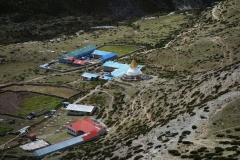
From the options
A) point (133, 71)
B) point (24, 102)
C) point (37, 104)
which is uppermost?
point (133, 71)

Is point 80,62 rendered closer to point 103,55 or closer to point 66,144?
point 103,55

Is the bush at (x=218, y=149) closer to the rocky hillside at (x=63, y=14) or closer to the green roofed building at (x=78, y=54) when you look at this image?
the green roofed building at (x=78, y=54)

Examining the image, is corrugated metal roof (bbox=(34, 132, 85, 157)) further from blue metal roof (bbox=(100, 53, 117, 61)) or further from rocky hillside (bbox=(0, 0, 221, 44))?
rocky hillside (bbox=(0, 0, 221, 44))

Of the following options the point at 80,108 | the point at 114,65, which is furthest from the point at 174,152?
the point at 114,65

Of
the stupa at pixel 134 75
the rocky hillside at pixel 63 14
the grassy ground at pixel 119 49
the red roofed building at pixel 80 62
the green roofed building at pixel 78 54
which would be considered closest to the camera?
the stupa at pixel 134 75

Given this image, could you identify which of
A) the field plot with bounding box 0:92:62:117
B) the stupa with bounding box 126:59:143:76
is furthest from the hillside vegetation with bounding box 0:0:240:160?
the field plot with bounding box 0:92:62:117

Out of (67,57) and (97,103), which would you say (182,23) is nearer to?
(67,57)

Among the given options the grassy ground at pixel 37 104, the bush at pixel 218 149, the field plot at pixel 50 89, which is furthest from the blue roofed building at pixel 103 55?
the bush at pixel 218 149
